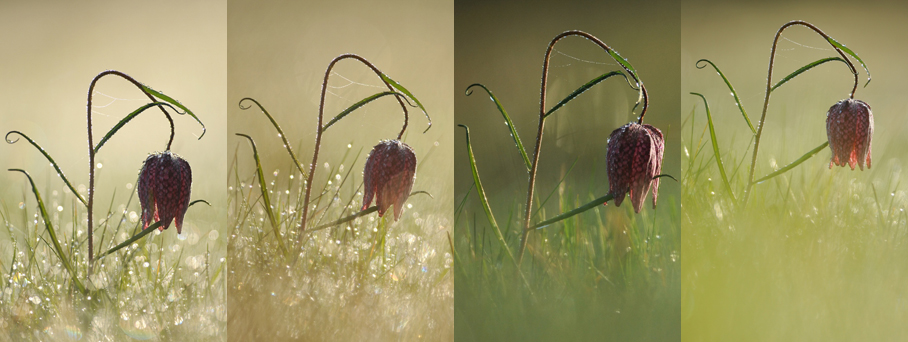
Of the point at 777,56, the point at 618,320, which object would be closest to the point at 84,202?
the point at 618,320

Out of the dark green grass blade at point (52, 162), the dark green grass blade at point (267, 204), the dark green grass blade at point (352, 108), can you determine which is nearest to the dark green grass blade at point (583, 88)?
the dark green grass blade at point (352, 108)

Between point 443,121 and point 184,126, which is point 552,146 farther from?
point 184,126

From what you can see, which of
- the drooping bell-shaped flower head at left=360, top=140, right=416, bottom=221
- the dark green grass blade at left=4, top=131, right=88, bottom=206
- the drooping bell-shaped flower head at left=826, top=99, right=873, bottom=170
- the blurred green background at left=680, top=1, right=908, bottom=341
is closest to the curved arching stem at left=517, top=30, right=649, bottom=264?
the blurred green background at left=680, top=1, right=908, bottom=341

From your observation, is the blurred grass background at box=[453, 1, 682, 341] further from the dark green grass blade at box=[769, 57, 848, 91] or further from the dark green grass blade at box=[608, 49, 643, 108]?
the dark green grass blade at box=[769, 57, 848, 91]

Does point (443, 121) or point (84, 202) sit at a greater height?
point (443, 121)

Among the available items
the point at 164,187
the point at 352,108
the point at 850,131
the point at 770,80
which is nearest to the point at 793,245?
the point at 850,131

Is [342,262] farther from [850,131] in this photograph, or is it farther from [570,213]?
[850,131]

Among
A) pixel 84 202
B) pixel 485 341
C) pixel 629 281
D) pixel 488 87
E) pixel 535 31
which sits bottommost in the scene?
pixel 485 341
